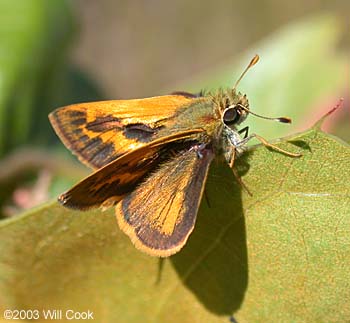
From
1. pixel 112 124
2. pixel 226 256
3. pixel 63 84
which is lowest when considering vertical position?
pixel 63 84

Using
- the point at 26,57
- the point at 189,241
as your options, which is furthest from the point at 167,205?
the point at 26,57

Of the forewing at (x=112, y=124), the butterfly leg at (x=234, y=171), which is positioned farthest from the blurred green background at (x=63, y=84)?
the butterfly leg at (x=234, y=171)

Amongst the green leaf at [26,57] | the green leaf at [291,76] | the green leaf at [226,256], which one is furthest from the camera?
the green leaf at [291,76]

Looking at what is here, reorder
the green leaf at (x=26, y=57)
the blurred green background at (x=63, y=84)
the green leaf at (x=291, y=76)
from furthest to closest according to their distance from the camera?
1. the green leaf at (x=291, y=76)
2. the green leaf at (x=26, y=57)
3. the blurred green background at (x=63, y=84)

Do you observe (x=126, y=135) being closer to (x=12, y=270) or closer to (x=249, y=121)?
(x=12, y=270)

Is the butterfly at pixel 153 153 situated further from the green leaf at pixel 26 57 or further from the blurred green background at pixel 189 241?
the green leaf at pixel 26 57

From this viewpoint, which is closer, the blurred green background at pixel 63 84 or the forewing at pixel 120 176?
the forewing at pixel 120 176

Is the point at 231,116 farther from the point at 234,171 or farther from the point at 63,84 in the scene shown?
the point at 63,84
